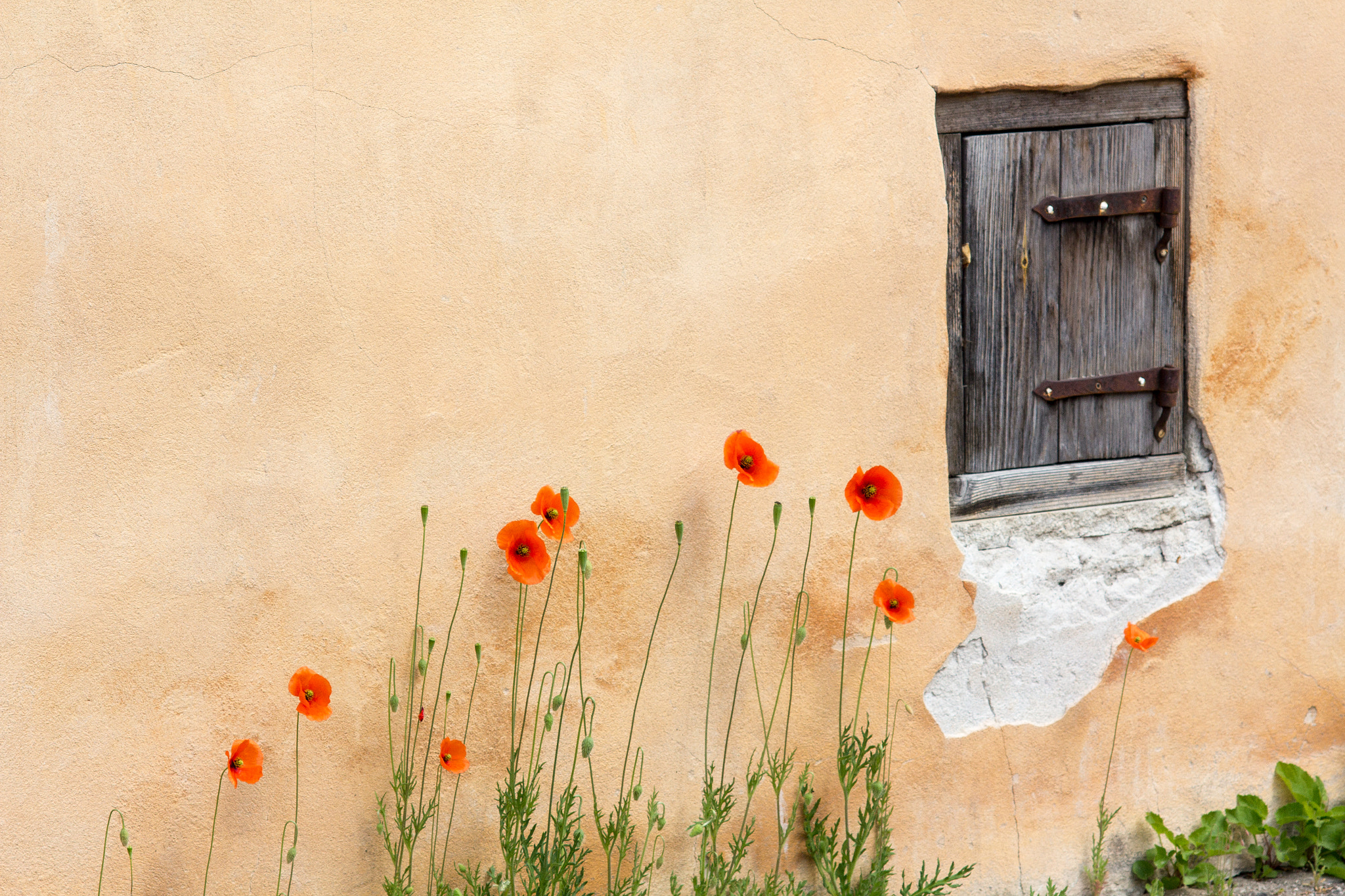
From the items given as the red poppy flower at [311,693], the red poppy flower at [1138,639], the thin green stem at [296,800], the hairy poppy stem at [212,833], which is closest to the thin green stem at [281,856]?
the thin green stem at [296,800]

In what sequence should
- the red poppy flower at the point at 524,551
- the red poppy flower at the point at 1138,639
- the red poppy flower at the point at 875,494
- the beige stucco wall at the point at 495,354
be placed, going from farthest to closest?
the red poppy flower at the point at 1138,639, the red poppy flower at the point at 875,494, the red poppy flower at the point at 524,551, the beige stucco wall at the point at 495,354

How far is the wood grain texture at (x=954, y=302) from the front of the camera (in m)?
2.82

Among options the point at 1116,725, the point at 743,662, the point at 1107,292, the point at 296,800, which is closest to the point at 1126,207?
the point at 1107,292

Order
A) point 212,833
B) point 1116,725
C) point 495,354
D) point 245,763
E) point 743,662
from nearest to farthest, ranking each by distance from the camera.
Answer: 1. point 245,763
2. point 212,833
3. point 495,354
4. point 743,662
5. point 1116,725

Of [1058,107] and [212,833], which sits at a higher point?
[1058,107]

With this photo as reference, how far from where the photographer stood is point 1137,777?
9.97 feet

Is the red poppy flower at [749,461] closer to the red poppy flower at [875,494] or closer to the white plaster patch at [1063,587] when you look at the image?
the red poppy flower at [875,494]

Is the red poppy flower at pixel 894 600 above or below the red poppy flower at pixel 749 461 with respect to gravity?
below

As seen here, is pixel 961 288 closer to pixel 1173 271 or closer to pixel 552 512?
pixel 1173 271

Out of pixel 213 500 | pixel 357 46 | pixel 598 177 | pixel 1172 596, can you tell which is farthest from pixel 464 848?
pixel 1172 596

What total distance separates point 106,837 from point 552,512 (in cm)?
115

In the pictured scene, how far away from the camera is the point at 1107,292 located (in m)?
3.01

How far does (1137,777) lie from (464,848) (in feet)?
6.12

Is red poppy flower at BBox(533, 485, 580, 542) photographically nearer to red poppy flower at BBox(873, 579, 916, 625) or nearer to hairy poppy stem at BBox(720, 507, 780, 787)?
hairy poppy stem at BBox(720, 507, 780, 787)
